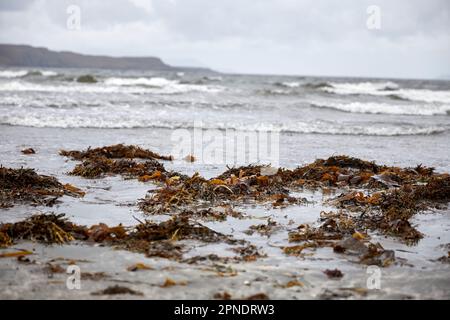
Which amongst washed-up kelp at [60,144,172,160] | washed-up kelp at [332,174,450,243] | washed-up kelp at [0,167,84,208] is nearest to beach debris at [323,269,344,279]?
washed-up kelp at [332,174,450,243]

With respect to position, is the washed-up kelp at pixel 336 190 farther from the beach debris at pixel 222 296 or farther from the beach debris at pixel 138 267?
the beach debris at pixel 222 296

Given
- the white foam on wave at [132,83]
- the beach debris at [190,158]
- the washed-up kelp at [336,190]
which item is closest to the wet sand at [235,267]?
the washed-up kelp at [336,190]

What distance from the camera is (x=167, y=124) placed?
15.1 m

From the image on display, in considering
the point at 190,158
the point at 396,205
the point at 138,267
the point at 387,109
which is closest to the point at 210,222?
the point at 138,267

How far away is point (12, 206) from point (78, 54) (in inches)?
4702

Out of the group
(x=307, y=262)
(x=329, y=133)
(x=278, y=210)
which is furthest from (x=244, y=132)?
(x=307, y=262)

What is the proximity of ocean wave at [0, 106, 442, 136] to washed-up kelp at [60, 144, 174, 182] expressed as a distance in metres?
5.01

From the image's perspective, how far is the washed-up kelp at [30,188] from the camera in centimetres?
587

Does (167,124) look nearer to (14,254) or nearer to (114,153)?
(114,153)

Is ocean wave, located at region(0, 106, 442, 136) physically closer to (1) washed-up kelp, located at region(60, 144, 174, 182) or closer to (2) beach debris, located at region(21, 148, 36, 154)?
(2) beach debris, located at region(21, 148, 36, 154)

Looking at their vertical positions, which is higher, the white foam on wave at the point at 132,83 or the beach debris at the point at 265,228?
the white foam on wave at the point at 132,83

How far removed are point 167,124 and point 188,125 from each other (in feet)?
2.17

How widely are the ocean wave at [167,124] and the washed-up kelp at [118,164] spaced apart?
16.4ft
